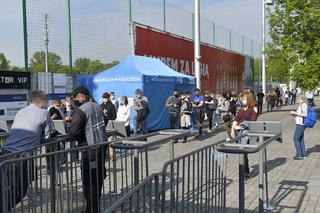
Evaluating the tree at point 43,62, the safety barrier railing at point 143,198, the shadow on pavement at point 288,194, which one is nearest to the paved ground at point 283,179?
the shadow on pavement at point 288,194

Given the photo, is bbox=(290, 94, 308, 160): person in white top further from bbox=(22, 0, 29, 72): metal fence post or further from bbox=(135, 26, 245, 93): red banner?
bbox=(135, 26, 245, 93): red banner

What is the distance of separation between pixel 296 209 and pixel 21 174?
3.85 m

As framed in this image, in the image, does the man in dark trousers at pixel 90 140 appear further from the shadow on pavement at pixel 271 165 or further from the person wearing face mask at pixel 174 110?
the person wearing face mask at pixel 174 110

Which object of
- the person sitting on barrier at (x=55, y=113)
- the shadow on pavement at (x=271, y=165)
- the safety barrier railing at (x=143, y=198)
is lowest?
the shadow on pavement at (x=271, y=165)

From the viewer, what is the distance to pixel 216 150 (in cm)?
520

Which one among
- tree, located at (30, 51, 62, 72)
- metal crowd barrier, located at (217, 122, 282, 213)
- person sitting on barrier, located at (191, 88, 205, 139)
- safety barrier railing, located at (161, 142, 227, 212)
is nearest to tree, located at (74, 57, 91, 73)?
tree, located at (30, 51, 62, 72)

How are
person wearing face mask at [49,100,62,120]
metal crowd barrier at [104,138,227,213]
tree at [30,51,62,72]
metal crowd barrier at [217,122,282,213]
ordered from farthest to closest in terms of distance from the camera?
tree at [30,51,62,72]
person wearing face mask at [49,100,62,120]
metal crowd barrier at [217,122,282,213]
metal crowd barrier at [104,138,227,213]

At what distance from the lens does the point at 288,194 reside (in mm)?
7758

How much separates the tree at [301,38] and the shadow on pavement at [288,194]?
11.9 meters

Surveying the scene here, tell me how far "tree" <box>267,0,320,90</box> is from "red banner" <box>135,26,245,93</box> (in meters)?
5.25

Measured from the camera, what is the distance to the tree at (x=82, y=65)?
16.5 meters

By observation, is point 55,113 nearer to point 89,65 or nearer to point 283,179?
point 283,179

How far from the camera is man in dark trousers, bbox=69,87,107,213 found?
614cm

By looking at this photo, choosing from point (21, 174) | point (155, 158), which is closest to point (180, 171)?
point (21, 174)
